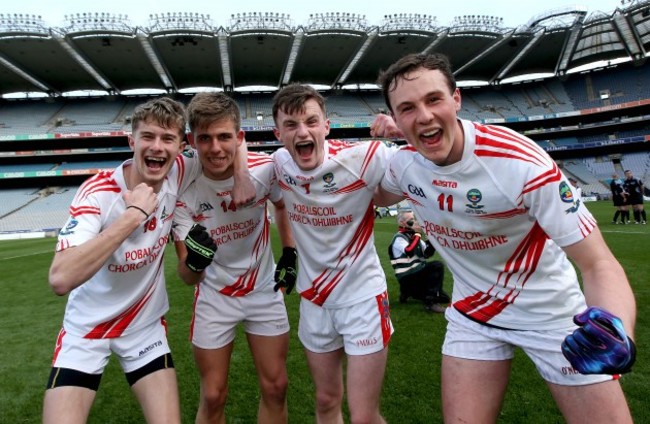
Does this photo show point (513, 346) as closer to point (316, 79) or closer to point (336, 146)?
point (336, 146)

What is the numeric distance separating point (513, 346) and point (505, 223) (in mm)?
732

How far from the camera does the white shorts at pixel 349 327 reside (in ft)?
9.08

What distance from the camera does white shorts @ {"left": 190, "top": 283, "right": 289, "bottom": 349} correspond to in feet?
10.3

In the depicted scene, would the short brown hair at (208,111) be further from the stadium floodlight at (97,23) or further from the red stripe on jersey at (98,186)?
the stadium floodlight at (97,23)

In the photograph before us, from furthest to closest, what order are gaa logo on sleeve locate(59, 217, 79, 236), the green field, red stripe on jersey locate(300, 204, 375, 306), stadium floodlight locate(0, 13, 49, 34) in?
stadium floodlight locate(0, 13, 49, 34), the green field, red stripe on jersey locate(300, 204, 375, 306), gaa logo on sleeve locate(59, 217, 79, 236)

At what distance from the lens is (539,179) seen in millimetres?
1931

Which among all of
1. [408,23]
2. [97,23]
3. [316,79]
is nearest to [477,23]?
[408,23]

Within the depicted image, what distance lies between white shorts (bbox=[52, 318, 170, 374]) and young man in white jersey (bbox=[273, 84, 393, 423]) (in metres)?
1.00

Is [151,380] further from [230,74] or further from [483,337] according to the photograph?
[230,74]

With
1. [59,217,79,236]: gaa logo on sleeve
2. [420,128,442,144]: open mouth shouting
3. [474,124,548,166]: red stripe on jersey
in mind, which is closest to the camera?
[474,124,548,166]: red stripe on jersey

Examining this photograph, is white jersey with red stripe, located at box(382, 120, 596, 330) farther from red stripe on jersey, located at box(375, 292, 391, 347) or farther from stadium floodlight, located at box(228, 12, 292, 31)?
stadium floodlight, located at box(228, 12, 292, 31)

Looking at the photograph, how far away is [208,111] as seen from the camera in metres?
2.80

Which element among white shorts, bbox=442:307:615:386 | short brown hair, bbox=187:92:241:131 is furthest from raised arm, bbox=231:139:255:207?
white shorts, bbox=442:307:615:386

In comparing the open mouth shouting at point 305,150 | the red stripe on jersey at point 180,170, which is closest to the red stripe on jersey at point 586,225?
the open mouth shouting at point 305,150
